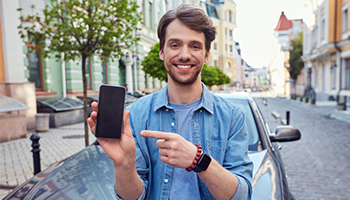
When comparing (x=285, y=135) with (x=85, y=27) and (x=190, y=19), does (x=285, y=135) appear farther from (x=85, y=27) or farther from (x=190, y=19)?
(x=85, y=27)

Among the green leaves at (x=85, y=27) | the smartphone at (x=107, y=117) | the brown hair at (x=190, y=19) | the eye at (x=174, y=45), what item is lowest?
the smartphone at (x=107, y=117)

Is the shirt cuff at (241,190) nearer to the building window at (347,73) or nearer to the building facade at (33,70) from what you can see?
the building facade at (33,70)

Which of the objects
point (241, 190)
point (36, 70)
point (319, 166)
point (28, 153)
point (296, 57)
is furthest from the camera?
point (296, 57)

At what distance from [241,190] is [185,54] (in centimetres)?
74

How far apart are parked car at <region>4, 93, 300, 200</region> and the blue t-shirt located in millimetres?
815

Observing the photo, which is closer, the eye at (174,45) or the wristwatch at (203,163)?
the wristwatch at (203,163)

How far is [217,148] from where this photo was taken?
1421 mm

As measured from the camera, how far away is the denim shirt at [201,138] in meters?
1.40

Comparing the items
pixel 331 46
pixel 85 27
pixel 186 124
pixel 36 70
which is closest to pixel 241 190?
pixel 186 124

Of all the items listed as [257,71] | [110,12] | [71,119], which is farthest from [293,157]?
[257,71]

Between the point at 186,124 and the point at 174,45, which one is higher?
the point at 174,45

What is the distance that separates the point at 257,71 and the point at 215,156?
19888 cm

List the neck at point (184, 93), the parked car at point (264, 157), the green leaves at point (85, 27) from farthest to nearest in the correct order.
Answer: the green leaves at point (85, 27), the parked car at point (264, 157), the neck at point (184, 93)

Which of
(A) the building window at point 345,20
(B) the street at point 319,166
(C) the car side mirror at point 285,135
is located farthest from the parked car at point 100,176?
(A) the building window at point 345,20
